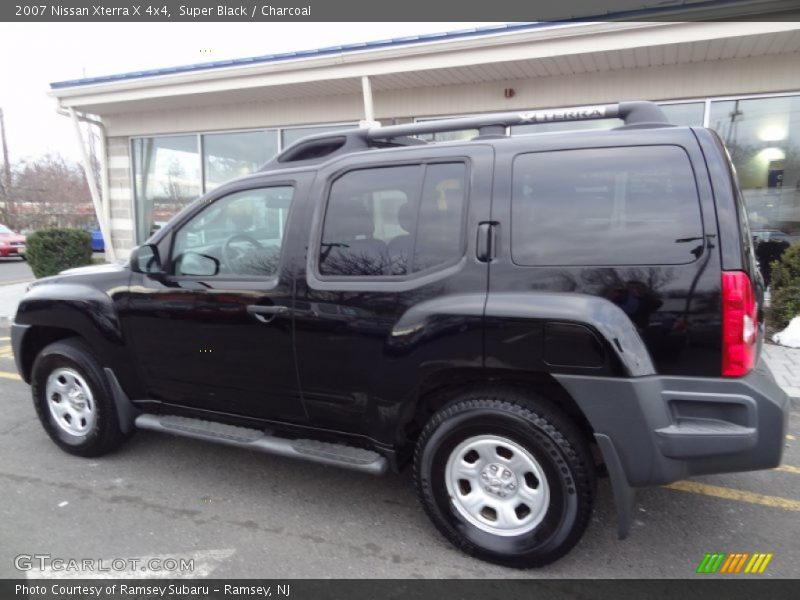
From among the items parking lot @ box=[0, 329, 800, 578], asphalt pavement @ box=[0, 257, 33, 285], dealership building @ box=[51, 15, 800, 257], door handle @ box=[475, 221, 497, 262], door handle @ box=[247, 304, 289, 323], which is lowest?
parking lot @ box=[0, 329, 800, 578]

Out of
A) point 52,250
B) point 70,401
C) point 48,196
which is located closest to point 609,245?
point 70,401

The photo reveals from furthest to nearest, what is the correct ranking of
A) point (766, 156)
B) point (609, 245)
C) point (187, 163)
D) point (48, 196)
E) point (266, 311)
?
point (48, 196) → point (187, 163) → point (766, 156) → point (266, 311) → point (609, 245)

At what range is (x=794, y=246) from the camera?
6109 millimetres

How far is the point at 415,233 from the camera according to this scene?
8.57 feet

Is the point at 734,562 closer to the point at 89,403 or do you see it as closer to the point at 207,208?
the point at 207,208

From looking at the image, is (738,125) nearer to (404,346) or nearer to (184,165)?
(404,346)

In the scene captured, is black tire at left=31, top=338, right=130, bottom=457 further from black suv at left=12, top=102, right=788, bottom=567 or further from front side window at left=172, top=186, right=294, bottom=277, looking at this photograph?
front side window at left=172, top=186, right=294, bottom=277

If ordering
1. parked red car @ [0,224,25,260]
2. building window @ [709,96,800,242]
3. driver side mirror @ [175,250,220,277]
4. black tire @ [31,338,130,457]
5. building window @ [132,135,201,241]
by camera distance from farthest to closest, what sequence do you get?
parked red car @ [0,224,25,260], building window @ [132,135,201,241], building window @ [709,96,800,242], black tire @ [31,338,130,457], driver side mirror @ [175,250,220,277]

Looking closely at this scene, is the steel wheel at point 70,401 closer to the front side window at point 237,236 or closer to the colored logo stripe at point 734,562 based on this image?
A: the front side window at point 237,236

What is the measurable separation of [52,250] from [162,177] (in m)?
2.65

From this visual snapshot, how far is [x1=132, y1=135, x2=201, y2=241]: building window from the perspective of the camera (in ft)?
36.0

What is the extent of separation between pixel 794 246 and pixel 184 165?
10497 millimetres

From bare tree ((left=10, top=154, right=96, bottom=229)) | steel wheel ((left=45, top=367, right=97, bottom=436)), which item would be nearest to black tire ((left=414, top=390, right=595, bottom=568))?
steel wheel ((left=45, top=367, right=97, bottom=436))

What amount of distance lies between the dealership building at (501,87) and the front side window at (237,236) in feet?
10.2
